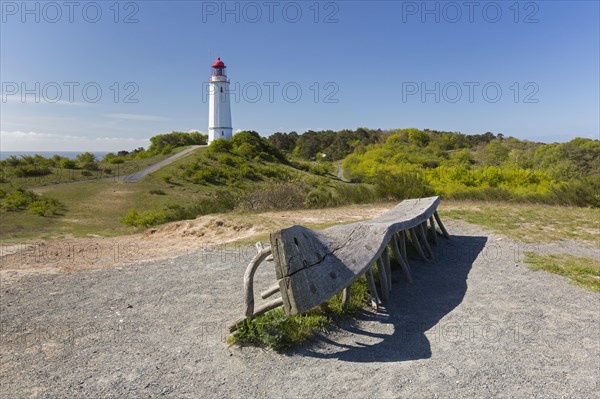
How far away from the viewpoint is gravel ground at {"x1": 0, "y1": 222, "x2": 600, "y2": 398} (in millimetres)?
3322

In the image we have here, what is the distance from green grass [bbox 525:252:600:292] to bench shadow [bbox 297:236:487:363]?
1.07 metres

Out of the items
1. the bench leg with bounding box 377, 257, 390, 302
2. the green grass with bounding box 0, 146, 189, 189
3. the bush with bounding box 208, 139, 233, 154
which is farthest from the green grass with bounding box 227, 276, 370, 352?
the bush with bounding box 208, 139, 233, 154

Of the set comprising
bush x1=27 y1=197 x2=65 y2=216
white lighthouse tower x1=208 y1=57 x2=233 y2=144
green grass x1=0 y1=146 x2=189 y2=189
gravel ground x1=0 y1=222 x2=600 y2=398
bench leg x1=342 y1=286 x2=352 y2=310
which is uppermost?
white lighthouse tower x1=208 y1=57 x2=233 y2=144

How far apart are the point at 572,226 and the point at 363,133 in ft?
128

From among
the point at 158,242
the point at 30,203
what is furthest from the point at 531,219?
the point at 30,203

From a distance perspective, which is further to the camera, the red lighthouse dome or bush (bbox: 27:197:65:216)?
the red lighthouse dome

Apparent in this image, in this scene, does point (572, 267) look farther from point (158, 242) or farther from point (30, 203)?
point (30, 203)

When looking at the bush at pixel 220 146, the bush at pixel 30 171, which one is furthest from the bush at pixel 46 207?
the bush at pixel 220 146

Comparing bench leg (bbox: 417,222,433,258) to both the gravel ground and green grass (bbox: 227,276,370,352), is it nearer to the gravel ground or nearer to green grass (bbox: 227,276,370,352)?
the gravel ground

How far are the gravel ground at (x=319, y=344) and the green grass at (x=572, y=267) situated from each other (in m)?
→ 0.26

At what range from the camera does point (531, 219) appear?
1039cm

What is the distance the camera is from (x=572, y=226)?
9734 mm

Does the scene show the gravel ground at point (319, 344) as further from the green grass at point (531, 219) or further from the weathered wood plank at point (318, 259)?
the green grass at point (531, 219)

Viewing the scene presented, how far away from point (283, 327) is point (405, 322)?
144cm
